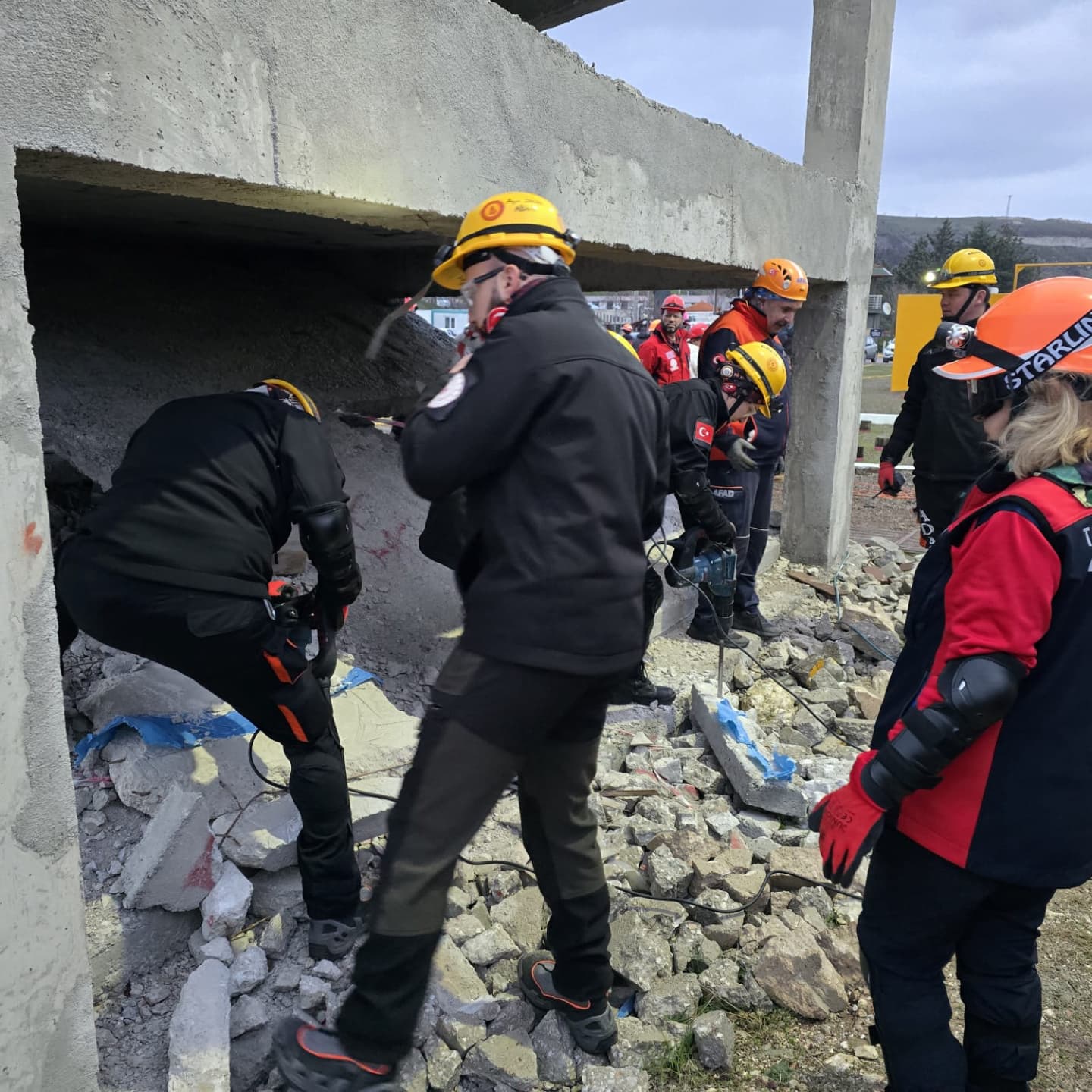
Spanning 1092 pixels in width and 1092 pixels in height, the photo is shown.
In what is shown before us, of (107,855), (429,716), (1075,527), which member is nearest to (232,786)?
(107,855)

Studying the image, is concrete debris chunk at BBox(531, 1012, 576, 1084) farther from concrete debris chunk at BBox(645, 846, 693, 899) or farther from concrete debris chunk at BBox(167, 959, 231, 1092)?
concrete debris chunk at BBox(167, 959, 231, 1092)

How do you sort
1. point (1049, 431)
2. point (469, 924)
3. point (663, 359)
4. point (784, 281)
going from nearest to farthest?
point (1049, 431), point (469, 924), point (784, 281), point (663, 359)

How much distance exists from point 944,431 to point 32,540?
451cm

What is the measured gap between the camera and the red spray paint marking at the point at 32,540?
1.75m

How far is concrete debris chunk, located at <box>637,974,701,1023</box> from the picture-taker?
244 cm

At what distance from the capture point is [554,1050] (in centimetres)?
229

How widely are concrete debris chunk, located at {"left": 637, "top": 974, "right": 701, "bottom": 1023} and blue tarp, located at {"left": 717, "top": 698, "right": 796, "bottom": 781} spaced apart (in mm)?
1143

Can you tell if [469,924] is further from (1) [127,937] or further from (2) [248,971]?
(1) [127,937]

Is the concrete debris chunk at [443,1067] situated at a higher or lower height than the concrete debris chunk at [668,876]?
lower

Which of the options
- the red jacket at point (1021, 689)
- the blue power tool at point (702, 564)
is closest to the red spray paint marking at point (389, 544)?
the blue power tool at point (702, 564)

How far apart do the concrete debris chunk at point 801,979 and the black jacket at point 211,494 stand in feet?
6.00

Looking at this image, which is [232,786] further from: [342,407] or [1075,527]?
[342,407]

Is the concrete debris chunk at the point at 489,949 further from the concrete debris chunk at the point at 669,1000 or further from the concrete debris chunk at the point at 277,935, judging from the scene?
the concrete debris chunk at the point at 277,935

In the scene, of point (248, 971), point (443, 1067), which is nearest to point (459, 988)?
point (443, 1067)
